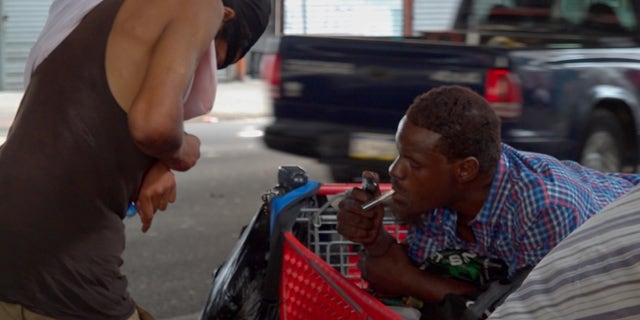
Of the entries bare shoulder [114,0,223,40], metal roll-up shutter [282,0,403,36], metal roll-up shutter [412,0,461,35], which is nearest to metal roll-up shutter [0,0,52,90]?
metal roll-up shutter [282,0,403,36]

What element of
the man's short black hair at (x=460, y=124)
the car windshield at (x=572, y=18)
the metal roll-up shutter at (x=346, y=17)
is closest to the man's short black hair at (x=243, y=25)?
the man's short black hair at (x=460, y=124)

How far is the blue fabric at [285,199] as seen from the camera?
3.30 metres

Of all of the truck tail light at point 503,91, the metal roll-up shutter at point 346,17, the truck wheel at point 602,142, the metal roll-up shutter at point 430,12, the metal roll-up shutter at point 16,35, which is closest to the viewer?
the truck tail light at point 503,91

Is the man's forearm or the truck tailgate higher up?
the man's forearm

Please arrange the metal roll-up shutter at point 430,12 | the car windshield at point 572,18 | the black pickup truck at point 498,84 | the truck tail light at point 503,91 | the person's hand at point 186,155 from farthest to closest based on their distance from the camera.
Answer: the metal roll-up shutter at point 430,12 → the car windshield at point 572,18 → the black pickup truck at point 498,84 → the truck tail light at point 503,91 → the person's hand at point 186,155

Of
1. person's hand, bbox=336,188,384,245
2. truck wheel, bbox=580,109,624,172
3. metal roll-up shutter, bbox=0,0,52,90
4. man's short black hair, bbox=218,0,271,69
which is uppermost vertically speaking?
man's short black hair, bbox=218,0,271,69

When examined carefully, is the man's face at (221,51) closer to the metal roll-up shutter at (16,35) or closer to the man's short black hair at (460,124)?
the man's short black hair at (460,124)

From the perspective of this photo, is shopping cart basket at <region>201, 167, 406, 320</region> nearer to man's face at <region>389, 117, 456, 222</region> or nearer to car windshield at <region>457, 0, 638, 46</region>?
man's face at <region>389, 117, 456, 222</region>

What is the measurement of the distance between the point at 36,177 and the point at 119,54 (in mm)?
309

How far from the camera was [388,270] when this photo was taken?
306 cm

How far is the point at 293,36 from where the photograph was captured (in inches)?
331

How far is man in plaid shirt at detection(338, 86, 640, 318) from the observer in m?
2.94

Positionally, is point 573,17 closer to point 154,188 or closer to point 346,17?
point 154,188

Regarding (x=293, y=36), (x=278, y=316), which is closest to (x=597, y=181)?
(x=278, y=316)
